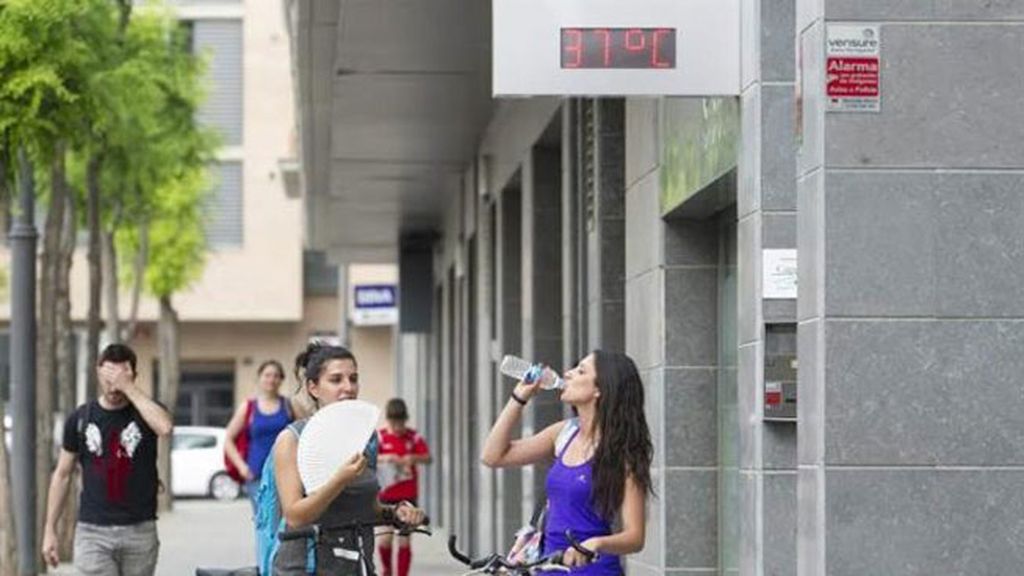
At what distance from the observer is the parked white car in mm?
51969

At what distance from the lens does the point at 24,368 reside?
898 inches

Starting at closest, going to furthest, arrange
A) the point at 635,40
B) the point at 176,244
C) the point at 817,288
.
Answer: the point at 817,288
the point at 635,40
the point at 176,244

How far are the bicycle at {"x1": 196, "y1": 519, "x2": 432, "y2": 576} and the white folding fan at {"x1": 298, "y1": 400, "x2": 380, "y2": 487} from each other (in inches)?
5.8

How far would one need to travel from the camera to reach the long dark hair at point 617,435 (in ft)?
28.0

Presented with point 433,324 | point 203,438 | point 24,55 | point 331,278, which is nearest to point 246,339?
point 331,278

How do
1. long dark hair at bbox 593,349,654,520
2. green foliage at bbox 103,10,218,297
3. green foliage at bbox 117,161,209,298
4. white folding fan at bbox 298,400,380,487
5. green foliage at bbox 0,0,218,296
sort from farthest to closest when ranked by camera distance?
green foliage at bbox 117,161,209,298
green foliage at bbox 103,10,218,297
green foliage at bbox 0,0,218,296
white folding fan at bbox 298,400,380,487
long dark hair at bbox 593,349,654,520

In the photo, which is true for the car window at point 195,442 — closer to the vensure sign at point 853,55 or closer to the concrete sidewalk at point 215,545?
the concrete sidewalk at point 215,545

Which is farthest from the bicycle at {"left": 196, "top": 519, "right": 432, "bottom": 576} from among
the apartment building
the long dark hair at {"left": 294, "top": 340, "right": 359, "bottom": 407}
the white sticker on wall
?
the apartment building

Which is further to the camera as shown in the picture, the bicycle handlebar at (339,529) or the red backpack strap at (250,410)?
the red backpack strap at (250,410)

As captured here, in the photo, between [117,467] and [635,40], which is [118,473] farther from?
[635,40]

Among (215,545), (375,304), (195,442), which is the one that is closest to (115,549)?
(215,545)

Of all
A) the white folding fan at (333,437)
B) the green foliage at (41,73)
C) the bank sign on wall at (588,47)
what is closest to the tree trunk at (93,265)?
the green foliage at (41,73)

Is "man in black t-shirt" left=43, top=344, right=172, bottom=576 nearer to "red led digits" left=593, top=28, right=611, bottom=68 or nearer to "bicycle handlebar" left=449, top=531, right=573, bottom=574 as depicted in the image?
"red led digits" left=593, top=28, right=611, bottom=68

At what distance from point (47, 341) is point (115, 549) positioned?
12.6 m
